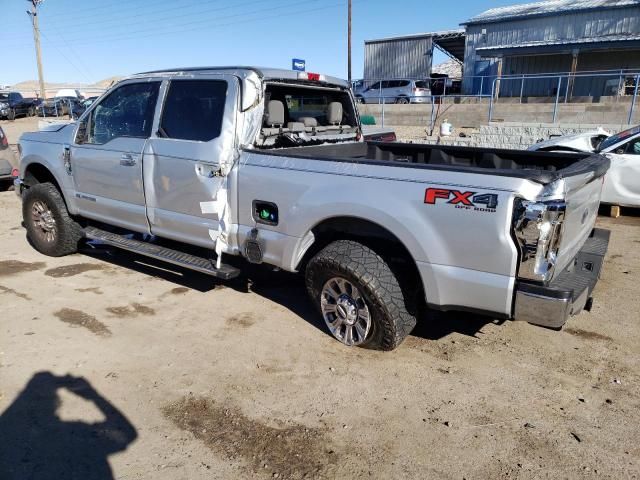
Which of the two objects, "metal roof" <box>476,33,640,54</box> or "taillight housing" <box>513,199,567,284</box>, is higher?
"metal roof" <box>476,33,640,54</box>

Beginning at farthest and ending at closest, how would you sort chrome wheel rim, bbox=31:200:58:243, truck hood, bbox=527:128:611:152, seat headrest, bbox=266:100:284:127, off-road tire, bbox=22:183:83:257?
truck hood, bbox=527:128:611:152 → chrome wheel rim, bbox=31:200:58:243 → off-road tire, bbox=22:183:83:257 → seat headrest, bbox=266:100:284:127

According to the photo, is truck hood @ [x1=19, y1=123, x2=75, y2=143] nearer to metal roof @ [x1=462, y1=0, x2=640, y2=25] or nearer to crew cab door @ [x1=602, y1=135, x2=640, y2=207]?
crew cab door @ [x1=602, y1=135, x2=640, y2=207]

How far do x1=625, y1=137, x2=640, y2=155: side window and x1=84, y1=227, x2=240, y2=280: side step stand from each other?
7.01 meters

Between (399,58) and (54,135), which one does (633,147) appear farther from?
(399,58)

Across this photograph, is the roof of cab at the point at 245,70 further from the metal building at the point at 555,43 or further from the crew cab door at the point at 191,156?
the metal building at the point at 555,43

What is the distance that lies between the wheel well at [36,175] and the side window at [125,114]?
3.46ft

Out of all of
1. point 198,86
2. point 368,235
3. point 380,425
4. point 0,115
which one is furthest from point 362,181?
point 0,115

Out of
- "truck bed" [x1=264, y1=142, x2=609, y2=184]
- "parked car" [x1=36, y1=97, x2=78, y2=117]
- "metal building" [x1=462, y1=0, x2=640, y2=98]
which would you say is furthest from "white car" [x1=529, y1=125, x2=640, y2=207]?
"parked car" [x1=36, y1=97, x2=78, y2=117]

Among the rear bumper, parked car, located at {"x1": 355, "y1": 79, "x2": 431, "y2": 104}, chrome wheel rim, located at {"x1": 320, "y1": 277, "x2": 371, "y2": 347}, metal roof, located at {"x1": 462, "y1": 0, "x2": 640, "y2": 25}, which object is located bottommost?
chrome wheel rim, located at {"x1": 320, "y1": 277, "x2": 371, "y2": 347}

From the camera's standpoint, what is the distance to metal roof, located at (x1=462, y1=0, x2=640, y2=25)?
25156mm

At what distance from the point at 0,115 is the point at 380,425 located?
36.6 meters

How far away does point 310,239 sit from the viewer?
3949mm

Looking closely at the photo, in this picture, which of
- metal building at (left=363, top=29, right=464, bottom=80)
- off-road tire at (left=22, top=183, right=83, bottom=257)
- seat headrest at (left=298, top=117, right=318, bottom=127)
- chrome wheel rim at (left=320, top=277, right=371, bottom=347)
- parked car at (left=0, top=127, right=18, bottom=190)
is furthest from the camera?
metal building at (left=363, top=29, right=464, bottom=80)

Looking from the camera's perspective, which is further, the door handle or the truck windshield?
the truck windshield
